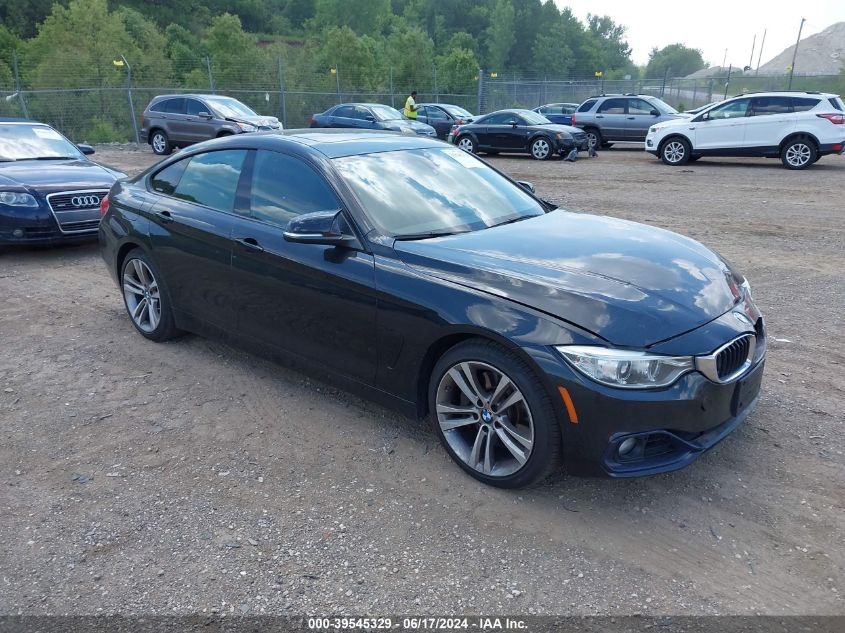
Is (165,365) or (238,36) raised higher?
(238,36)

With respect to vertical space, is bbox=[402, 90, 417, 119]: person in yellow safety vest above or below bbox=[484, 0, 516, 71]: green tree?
below

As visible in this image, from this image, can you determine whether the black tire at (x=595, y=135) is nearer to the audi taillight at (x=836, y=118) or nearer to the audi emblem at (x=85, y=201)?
the audi taillight at (x=836, y=118)

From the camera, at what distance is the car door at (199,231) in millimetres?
4547

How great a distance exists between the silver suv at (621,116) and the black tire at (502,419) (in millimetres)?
18871

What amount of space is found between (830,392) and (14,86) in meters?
29.9

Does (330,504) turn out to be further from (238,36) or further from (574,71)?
(574,71)

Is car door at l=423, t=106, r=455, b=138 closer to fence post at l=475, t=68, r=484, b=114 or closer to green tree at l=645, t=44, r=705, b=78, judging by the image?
fence post at l=475, t=68, r=484, b=114

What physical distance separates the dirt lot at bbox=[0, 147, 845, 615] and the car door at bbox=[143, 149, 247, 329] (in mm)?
538

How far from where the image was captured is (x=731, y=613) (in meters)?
2.61

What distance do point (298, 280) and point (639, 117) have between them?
65.3 ft

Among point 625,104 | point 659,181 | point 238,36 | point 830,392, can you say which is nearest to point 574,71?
point 238,36

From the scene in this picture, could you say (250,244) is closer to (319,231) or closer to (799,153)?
(319,231)

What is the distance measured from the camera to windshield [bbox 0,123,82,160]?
348 inches

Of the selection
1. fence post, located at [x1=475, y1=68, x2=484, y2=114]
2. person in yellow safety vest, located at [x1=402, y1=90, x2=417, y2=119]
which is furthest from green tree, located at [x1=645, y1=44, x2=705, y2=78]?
person in yellow safety vest, located at [x1=402, y1=90, x2=417, y2=119]
